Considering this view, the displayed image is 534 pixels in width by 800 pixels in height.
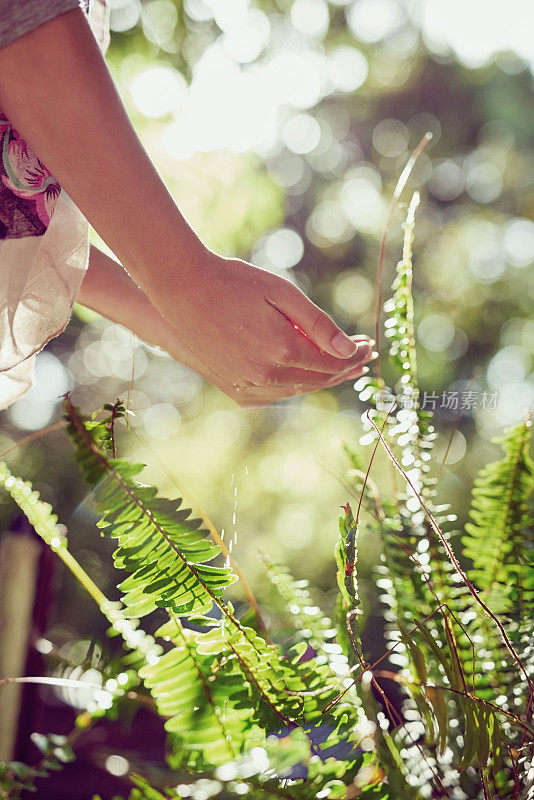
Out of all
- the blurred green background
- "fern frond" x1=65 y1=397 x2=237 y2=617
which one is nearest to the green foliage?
"fern frond" x1=65 y1=397 x2=237 y2=617

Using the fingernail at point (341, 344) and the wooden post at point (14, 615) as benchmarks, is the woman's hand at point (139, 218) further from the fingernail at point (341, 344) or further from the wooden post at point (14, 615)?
the wooden post at point (14, 615)

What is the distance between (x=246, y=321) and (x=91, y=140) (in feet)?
0.45

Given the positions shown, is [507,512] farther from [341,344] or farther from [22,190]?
[22,190]

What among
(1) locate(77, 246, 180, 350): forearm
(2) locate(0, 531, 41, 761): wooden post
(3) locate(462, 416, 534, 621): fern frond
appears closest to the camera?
(3) locate(462, 416, 534, 621): fern frond

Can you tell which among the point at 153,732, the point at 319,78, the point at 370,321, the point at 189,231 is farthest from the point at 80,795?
the point at 319,78

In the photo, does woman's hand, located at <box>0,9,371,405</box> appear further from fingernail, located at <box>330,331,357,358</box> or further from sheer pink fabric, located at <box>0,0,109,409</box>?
sheer pink fabric, located at <box>0,0,109,409</box>

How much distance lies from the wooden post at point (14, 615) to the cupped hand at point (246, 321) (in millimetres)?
827

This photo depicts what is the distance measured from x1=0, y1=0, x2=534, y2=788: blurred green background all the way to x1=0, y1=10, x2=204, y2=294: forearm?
6.74ft

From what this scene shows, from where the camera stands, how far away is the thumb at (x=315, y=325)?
16.3 inches

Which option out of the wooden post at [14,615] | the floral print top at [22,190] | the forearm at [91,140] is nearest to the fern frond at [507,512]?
the forearm at [91,140]

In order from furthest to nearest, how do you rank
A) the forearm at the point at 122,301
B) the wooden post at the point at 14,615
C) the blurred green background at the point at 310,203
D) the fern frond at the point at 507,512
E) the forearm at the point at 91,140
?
the blurred green background at the point at 310,203 < the wooden post at the point at 14,615 < the forearm at the point at 122,301 < the fern frond at the point at 507,512 < the forearm at the point at 91,140

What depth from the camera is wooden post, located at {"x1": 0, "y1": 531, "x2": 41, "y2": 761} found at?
100 centimetres

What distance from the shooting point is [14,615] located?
43.1 inches

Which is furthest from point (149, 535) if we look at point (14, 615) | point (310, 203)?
point (310, 203)
